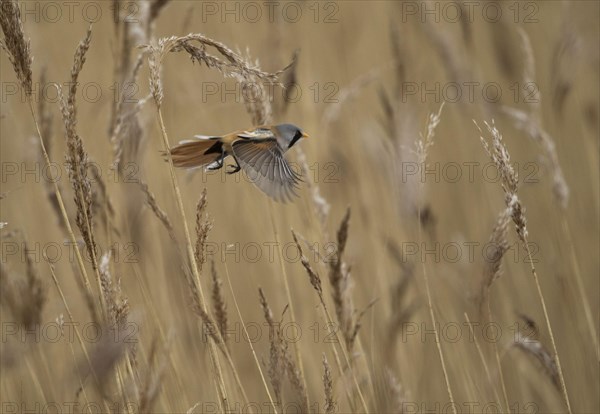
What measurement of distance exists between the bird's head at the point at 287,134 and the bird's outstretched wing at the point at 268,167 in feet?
0.15

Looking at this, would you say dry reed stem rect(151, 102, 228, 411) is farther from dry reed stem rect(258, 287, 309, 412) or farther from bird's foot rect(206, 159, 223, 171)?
bird's foot rect(206, 159, 223, 171)

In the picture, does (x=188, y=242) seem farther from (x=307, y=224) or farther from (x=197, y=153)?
(x=307, y=224)

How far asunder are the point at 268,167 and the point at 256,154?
45 mm

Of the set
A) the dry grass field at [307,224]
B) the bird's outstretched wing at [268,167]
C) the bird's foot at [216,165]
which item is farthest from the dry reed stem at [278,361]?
the bird's foot at [216,165]

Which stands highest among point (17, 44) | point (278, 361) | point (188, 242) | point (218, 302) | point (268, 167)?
point (17, 44)

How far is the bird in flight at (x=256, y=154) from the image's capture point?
1.50 metres

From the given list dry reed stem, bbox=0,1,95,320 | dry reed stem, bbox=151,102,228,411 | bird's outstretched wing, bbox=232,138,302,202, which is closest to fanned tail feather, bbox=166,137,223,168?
bird's outstretched wing, bbox=232,138,302,202

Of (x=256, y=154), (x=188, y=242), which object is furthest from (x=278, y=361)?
(x=256, y=154)

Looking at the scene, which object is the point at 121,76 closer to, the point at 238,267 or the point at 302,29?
the point at 238,267

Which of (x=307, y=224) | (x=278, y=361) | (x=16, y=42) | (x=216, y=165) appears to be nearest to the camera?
(x=16, y=42)

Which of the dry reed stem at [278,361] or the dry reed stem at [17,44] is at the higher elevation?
the dry reed stem at [17,44]

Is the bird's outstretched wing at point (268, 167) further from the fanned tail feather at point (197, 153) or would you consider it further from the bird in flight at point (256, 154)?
the fanned tail feather at point (197, 153)

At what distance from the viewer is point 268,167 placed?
1.52 metres

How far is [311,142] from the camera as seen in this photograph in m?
2.68
